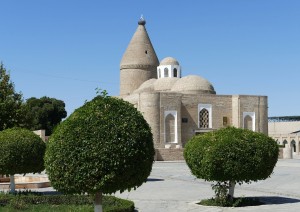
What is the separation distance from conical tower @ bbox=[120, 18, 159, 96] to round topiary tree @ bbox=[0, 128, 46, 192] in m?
40.4

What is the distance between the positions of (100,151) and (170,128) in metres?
35.1

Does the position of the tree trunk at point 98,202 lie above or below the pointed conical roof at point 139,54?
below

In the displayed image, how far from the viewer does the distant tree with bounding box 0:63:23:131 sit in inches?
857

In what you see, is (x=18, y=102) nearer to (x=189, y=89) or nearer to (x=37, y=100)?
(x=189, y=89)

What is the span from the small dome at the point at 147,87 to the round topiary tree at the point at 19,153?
36.6 meters

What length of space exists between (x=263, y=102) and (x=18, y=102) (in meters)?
28.6

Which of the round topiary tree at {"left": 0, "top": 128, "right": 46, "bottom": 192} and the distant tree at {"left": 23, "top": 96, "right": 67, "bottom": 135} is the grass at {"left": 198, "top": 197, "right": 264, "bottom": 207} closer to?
the round topiary tree at {"left": 0, "top": 128, "right": 46, "bottom": 192}

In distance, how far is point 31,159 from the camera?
1280 cm

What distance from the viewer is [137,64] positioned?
53.1 metres

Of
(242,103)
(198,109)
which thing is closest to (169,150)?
(198,109)

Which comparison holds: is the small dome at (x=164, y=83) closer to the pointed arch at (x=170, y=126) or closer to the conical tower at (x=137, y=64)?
the conical tower at (x=137, y=64)

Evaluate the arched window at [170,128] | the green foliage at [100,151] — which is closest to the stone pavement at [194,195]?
the green foliage at [100,151]

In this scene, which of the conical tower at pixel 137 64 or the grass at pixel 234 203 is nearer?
the grass at pixel 234 203

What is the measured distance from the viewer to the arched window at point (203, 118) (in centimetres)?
4425
